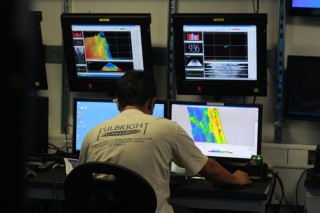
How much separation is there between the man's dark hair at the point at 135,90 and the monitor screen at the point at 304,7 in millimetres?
1144

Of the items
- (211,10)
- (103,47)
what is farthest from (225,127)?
(103,47)

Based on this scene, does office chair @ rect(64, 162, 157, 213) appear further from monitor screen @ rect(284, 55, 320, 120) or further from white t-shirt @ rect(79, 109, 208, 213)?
monitor screen @ rect(284, 55, 320, 120)

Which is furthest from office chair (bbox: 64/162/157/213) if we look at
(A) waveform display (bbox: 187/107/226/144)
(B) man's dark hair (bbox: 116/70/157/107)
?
(A) waveform display (bbox: 187/107/226/144)

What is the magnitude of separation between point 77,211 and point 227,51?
137cm

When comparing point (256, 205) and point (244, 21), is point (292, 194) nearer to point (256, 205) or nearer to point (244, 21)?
point (256, 205)

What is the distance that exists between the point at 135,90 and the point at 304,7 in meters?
1.25

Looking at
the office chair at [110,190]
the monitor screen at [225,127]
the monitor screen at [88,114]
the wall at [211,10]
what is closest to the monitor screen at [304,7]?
the wall at [211,10]

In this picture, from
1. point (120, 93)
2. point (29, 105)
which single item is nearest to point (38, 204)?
point (120, 93)

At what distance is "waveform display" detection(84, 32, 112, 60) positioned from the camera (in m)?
2.68

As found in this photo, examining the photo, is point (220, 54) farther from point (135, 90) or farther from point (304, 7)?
point (135, 90)

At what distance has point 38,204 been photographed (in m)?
2.94

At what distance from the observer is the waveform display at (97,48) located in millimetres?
2684

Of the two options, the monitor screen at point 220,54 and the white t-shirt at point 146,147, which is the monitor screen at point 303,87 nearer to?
the monitor screen at point 220,54

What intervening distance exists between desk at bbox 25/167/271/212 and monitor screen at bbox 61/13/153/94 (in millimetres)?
811
